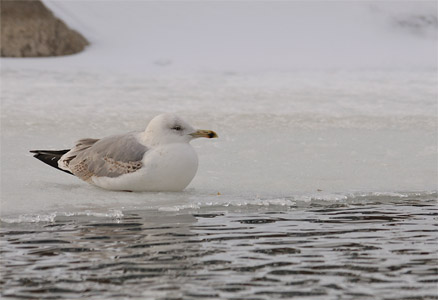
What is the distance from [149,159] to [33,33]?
769 centimetres

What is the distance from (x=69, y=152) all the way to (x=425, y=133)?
368cm

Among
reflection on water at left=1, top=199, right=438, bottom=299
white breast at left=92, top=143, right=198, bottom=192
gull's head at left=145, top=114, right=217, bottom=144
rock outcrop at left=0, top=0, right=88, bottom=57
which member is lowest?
reflection on water at left=1, top=199, right=438, bottom=299

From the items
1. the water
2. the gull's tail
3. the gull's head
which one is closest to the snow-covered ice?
the water

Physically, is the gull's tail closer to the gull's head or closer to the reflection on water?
the gull's head

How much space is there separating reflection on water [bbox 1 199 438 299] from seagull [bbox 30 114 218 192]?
0.41m

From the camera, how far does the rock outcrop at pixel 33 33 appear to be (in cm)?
1340

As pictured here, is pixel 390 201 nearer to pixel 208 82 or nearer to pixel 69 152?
pixel 69 152

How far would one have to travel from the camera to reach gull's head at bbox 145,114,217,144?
6.46 m

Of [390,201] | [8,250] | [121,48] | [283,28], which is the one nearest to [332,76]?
[283,28]

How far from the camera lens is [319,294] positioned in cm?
415

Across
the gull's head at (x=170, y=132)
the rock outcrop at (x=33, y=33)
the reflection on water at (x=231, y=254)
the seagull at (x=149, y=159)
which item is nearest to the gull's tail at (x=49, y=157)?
the seagull at (x=149, y=159)

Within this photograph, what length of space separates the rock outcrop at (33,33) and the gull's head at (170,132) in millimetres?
7094

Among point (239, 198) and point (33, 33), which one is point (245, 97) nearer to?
point (33, 33)

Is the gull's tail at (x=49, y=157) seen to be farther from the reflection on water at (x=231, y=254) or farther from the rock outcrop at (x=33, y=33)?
the rock outcrop at (x=33, y=33)
